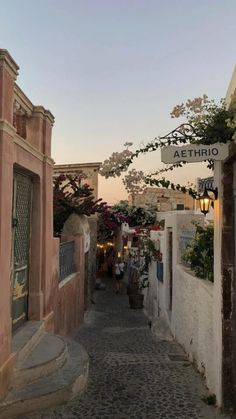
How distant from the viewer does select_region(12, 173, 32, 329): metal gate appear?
677cm

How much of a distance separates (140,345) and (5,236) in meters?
5.48

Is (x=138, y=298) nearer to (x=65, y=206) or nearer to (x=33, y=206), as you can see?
(x=65, y=206)

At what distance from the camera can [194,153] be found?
5.18m

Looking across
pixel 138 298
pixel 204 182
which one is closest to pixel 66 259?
pixel 204 182

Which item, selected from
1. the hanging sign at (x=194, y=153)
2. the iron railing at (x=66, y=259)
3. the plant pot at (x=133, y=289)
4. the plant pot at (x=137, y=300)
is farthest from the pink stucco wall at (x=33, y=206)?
the plant pot at (x=133, y=289)

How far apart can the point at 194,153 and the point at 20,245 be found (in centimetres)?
349

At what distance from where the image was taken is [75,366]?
248 inches

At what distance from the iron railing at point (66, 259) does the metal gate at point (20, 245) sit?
289 centimetres

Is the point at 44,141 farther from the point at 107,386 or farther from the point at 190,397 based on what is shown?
the point at 190,397

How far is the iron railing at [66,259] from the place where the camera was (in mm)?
10461

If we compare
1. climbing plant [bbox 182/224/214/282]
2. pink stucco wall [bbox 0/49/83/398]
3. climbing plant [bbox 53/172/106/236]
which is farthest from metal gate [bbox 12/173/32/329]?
climbing plant [bbox 53/172/106/236]

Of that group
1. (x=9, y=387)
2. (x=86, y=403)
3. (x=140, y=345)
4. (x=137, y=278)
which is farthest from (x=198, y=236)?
(x=137, y=278)

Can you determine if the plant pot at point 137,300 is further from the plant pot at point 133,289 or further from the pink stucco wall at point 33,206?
the pink stucco wall at point 33,206

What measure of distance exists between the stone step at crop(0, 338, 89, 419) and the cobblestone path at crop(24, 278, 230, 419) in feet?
0.35
